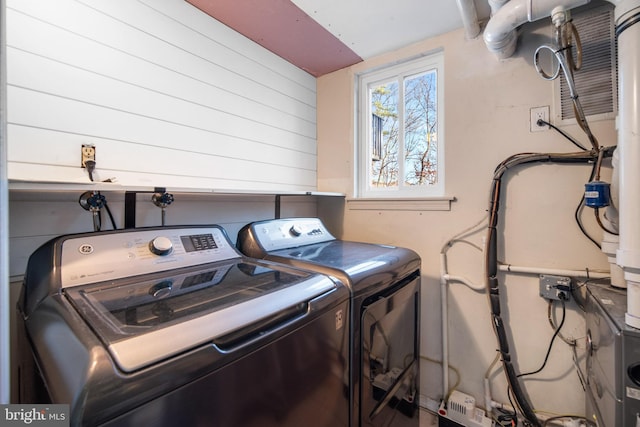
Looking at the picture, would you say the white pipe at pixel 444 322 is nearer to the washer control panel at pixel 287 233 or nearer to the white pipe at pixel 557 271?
the white pipe at pixel 557 271

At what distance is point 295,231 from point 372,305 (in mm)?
707

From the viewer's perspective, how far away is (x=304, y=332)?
0.79 metres

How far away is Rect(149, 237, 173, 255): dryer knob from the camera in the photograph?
1.06m

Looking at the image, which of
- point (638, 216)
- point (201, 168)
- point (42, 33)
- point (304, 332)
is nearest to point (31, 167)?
point (42, 33)

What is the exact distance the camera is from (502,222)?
160 cm

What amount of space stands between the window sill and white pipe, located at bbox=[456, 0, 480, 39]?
0.96m

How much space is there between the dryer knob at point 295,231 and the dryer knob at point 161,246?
0.68m

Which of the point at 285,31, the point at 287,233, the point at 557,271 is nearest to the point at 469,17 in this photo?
the point at 285,31

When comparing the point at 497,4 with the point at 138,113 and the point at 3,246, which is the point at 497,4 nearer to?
the point at 138,113

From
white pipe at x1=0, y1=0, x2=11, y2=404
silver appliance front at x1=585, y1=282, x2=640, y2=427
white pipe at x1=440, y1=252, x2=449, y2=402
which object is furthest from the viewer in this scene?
white pipe at x1=440, y1=252, x2=449, y2=402

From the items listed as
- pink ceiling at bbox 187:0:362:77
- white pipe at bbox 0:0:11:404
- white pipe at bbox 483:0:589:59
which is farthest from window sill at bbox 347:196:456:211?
white pipe at bbox 0:0:11:404

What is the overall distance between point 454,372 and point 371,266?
3.80 ft

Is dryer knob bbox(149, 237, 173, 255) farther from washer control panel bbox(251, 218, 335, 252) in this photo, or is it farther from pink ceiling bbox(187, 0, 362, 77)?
pink ceiling bbox(187, 0, 362, 77)

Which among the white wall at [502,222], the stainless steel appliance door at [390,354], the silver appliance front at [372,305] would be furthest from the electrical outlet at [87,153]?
the white wall at [502,222]
